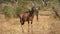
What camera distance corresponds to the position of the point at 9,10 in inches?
545

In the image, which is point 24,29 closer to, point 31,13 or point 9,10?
point 31,13

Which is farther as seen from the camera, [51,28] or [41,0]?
[41,0]

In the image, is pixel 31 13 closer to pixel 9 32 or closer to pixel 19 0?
pixel 9 32

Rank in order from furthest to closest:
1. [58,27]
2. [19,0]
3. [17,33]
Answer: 1. [19,0]
2. [58,27]
3. [17,33]

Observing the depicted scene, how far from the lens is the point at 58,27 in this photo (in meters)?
9.52

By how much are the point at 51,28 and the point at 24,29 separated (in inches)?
51.8

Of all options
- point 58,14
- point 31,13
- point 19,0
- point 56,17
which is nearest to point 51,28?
point 31,13

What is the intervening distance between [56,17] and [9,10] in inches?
140

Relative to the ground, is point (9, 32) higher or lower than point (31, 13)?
lower

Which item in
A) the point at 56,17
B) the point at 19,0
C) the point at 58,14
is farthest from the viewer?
the point at 19,0

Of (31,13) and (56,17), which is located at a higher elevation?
(31,13)

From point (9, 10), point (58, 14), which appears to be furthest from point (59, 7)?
point (9, 10)

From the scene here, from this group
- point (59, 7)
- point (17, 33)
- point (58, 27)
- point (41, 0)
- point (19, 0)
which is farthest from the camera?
point (41, 0)

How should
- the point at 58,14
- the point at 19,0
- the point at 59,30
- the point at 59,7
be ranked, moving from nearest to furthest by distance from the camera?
the point at 59,30
the point at 58,14
the point at 59,7
the point at 19,0
